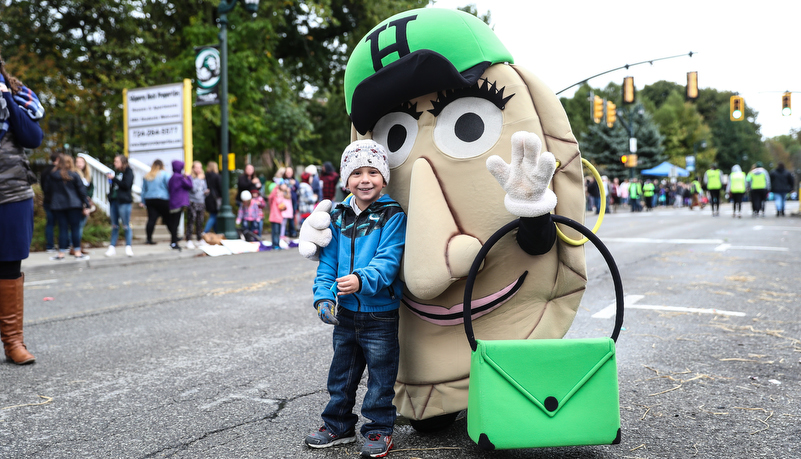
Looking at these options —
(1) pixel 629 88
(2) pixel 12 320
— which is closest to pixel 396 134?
(2) pixel 12 320

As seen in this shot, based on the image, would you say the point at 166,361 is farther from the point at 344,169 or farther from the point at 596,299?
the point at 596,299

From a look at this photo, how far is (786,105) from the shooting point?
86.8 feet

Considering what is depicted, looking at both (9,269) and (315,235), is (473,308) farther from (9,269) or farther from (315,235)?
(9,269)

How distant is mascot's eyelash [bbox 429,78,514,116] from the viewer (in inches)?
99.9

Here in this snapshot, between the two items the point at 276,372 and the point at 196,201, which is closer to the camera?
the point at 276,372

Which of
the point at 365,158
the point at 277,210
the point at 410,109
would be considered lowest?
the point at 277,210

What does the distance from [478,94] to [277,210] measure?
420 inches

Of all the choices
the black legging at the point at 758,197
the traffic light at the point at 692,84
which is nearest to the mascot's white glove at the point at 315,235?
the black legging at the point at 758,197

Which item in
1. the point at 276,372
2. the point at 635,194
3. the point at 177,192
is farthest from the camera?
the point at 635,194

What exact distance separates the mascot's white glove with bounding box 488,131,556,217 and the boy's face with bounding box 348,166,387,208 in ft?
1.81

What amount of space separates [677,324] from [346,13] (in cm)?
2141

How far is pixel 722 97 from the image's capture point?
282 ft

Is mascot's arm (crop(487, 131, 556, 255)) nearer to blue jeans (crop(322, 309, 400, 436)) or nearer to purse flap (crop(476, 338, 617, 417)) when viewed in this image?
purse flap (crop(476, 338, 617, 417))

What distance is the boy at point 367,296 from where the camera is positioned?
8.29 feet
